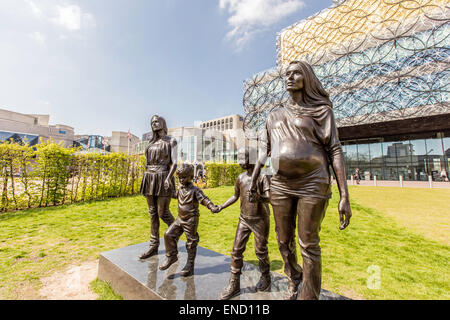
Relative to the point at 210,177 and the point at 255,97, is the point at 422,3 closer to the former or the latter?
the point at 255,97

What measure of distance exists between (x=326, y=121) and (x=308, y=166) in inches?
18.5

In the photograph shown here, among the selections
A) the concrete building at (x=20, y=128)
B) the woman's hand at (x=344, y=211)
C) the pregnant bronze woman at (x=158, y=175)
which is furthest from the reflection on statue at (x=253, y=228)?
the concrete building at (x=20, y=128)

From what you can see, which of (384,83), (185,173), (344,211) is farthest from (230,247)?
(384,83)

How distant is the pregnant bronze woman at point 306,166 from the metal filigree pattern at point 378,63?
90.9 feet

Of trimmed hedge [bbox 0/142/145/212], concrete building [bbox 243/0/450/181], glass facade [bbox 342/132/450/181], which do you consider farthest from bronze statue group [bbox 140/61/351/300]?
glass facade [bbox 342/132/450/181]

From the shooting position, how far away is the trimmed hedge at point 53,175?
308 inches

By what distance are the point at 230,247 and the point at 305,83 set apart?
397 cm

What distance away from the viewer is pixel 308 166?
179 cm

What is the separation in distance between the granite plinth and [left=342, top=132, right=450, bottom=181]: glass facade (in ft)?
103

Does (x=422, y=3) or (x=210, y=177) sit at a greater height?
(x=422, y=3)

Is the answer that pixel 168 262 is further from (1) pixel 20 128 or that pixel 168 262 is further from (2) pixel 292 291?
(1) pixel 20 128

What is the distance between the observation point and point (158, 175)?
334cm
